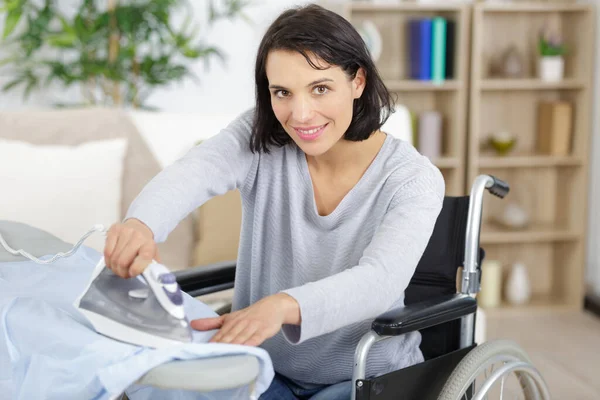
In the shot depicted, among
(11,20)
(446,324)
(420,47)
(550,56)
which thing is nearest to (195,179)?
(446,324)

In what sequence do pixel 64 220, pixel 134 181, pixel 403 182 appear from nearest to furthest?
pixel 403 182, pixel 64 220, pixel 134 181

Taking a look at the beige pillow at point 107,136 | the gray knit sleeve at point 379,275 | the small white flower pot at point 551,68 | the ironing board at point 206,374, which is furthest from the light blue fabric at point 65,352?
the small white flower pot at point 551,68

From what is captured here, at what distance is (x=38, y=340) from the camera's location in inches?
41.2

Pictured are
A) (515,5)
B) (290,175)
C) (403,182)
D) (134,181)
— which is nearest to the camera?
(403,182)

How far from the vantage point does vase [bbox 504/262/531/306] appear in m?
3.52

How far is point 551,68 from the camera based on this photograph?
135 inches

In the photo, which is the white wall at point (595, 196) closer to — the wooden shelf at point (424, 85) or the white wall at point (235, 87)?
the white wall at point (235, 87)

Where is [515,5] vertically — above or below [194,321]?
above

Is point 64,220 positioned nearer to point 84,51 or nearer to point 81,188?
point 81,188

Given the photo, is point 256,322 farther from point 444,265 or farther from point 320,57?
point 444,265

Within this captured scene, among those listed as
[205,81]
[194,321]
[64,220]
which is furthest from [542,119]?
[194,321]

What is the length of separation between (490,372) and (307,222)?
45 cm

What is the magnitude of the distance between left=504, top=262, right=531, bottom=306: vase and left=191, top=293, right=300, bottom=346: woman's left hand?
8.70 ft

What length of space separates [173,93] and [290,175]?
7.17 feet
